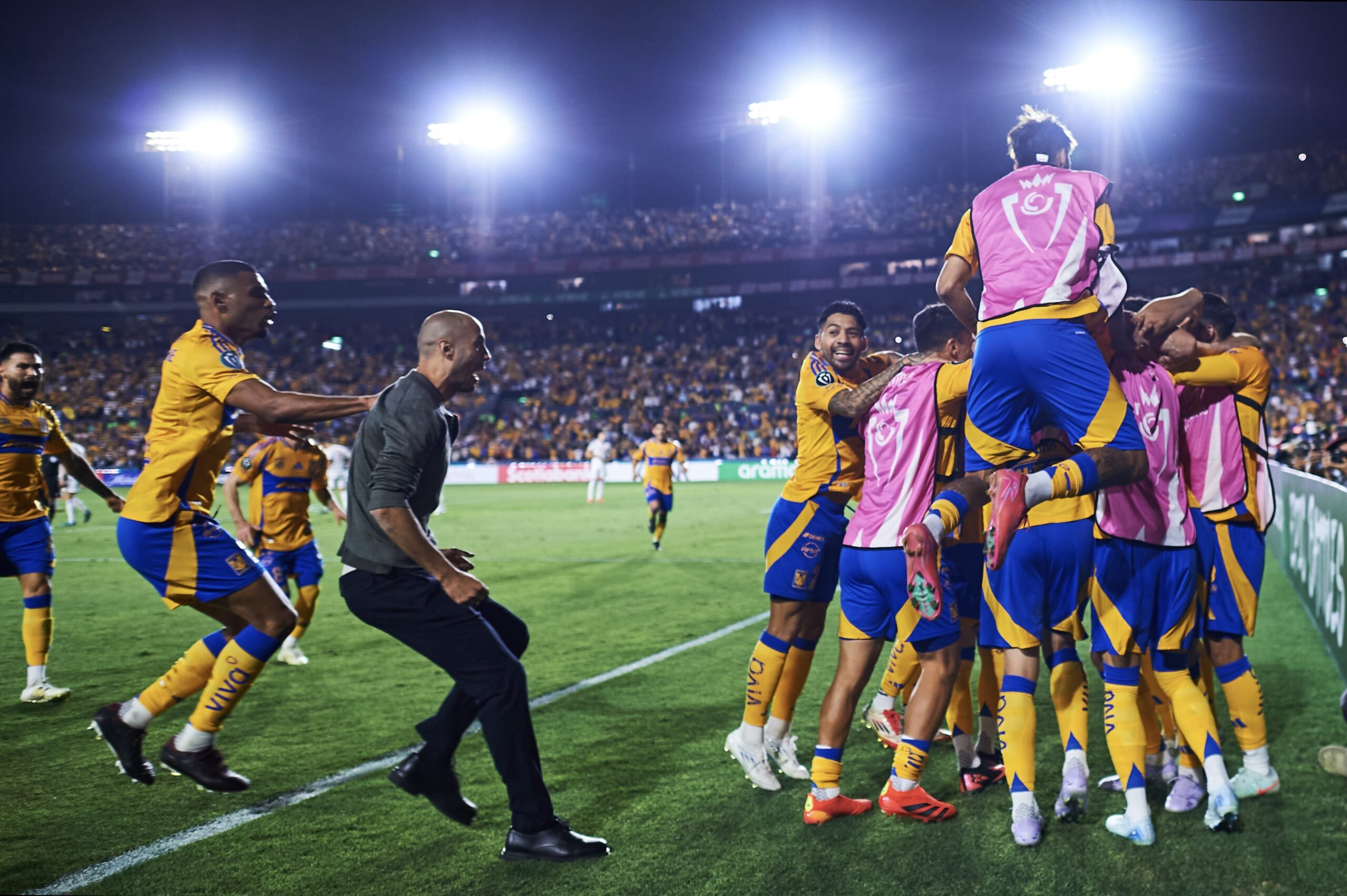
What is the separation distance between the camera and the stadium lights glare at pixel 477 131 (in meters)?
47.3

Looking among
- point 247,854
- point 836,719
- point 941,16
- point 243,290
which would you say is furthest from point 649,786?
point 941,16

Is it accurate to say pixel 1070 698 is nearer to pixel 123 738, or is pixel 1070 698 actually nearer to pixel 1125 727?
pixel 1125 727

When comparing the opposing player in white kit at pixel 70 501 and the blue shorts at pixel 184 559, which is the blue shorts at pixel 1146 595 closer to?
the blue shorts at pixel 184 559

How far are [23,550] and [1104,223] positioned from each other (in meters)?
7.11

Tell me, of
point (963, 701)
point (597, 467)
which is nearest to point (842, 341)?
point (963, 701)

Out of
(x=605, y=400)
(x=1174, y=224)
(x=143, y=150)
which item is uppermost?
(x=143, y=150)

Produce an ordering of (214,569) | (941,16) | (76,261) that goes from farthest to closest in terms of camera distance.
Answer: (76,261) → (941,16) → (214,569)

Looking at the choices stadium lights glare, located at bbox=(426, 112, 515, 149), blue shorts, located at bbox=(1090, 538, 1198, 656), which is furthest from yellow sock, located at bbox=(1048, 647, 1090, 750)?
stadium lights glare, located at bbox=(426, 112, 515, 149)

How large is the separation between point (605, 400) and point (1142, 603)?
41954 millimetres

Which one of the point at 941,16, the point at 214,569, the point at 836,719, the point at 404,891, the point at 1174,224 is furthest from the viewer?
the point at 1174,224

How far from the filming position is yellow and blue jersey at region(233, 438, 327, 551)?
7707 millimetres

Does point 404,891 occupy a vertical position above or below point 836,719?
below

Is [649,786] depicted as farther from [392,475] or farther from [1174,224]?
[1174,224]

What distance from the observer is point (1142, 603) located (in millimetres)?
3869
